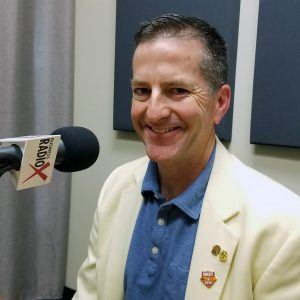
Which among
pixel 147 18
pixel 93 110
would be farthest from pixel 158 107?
pixel 93 110

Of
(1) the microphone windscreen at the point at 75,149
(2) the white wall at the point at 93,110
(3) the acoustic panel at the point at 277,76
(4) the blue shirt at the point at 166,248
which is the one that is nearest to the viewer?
(1) the microphone windscreen at the point at 75,149

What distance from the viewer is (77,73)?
7.35 ft

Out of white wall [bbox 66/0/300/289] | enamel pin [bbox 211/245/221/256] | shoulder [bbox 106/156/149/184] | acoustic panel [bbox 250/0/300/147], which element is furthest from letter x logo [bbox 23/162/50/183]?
white wall [bbox 66/0/300/289]

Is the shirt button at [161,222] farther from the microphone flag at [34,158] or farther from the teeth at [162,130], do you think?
the microphone flag at [34,158]

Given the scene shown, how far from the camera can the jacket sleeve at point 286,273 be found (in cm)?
93

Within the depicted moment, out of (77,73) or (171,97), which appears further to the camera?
(77,73)

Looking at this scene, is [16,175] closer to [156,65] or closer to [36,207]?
[156,65]

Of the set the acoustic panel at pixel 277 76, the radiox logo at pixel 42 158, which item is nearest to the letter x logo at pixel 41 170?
the radiox logo at pixel 42 158

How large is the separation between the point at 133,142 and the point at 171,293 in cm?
111

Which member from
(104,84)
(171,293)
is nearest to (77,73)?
(104,84)

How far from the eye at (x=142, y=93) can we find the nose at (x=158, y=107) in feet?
0.12

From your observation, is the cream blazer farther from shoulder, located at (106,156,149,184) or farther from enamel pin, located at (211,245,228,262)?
shoulder, located at (106,156,149,184)

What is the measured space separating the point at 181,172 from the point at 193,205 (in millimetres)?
100

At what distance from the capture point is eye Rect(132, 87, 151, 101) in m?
1.05
